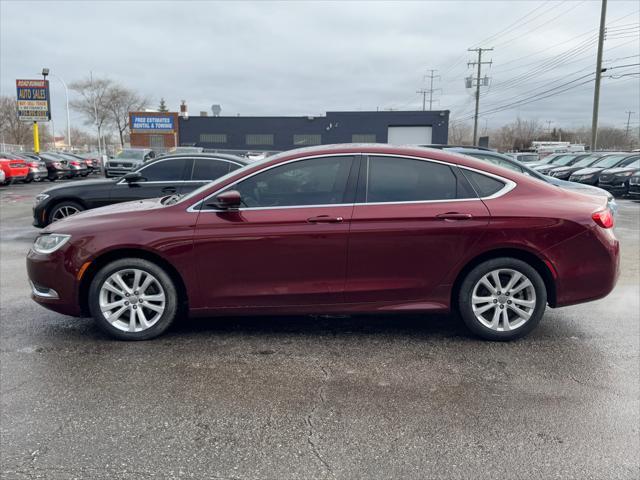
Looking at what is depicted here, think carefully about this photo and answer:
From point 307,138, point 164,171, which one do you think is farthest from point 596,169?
point 307,138

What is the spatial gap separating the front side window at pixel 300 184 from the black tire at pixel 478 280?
1300mm

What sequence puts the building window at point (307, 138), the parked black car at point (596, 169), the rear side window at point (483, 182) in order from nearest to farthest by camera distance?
the rear side window at point (483, 182) → the parked black car at point (596, 169) → the building window at point (307, 138)

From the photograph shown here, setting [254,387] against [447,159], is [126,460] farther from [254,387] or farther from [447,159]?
[447,159]

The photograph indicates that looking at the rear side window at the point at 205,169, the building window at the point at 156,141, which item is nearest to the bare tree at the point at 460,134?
the building window at the point at 156,141

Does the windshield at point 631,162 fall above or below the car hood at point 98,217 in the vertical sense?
above

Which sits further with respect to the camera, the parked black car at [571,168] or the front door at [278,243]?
the parked black car at [571,168]

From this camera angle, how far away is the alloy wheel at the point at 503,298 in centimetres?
430

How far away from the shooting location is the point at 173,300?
14.1 ft

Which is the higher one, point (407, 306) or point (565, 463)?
point (407, 306)

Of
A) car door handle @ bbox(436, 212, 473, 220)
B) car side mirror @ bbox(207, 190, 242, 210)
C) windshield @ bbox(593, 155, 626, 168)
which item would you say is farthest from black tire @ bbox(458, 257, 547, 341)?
windshield @ bbox(593, 155, 626, 168)

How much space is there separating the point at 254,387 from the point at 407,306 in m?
1.51

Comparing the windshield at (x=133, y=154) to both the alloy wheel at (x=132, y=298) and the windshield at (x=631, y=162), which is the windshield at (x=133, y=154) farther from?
the alloy wheel at (x=132, y=298)

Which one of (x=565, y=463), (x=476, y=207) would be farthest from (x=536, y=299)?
(x=565, y=463)

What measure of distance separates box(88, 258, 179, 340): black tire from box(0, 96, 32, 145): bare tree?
243ft
